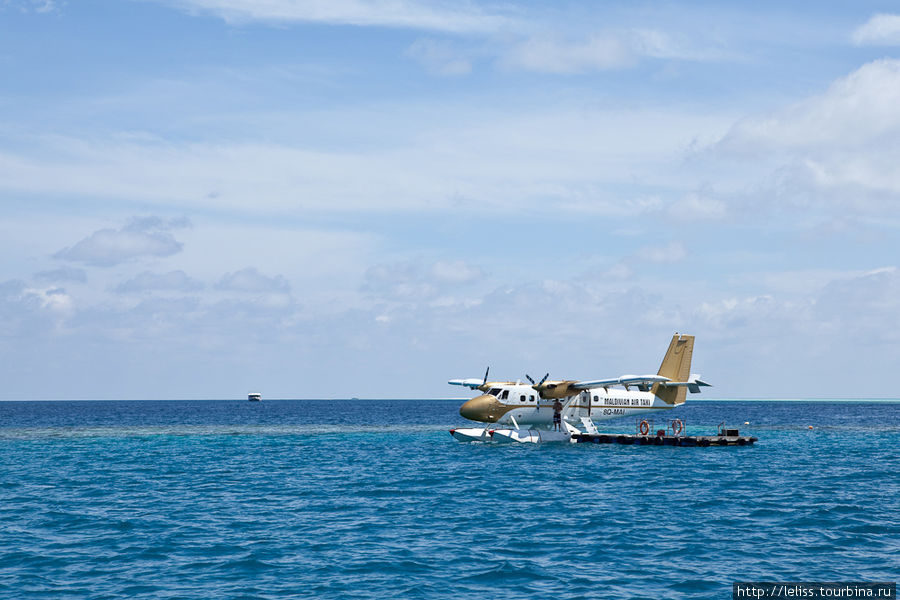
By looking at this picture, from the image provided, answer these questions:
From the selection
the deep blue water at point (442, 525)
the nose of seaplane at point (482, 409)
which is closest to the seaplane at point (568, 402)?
the nose of seaplane at point (482, 409)

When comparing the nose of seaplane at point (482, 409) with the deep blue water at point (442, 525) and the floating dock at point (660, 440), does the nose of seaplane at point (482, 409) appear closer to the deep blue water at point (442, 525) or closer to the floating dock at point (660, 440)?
the floating dock at point (660, 440)

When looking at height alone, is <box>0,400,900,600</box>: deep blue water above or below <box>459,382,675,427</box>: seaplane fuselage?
below

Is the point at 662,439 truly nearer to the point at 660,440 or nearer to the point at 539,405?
the point at 660,440

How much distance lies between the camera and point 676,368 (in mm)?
63062

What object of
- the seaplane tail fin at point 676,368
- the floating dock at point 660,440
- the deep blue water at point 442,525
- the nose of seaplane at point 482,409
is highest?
the seaplane tail fin at point 676,368

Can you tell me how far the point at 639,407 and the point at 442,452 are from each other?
1719cm

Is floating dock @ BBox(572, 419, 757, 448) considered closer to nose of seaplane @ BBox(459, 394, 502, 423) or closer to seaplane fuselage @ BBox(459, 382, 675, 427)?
seaplane fuselage @ BBox(459, 382, 675, 427)

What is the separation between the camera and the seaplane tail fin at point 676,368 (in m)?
62.6

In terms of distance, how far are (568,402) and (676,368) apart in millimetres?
9663

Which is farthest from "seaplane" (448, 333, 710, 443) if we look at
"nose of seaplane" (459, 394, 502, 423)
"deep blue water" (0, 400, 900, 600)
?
"deep blue water" (0, 400, 900, 600)

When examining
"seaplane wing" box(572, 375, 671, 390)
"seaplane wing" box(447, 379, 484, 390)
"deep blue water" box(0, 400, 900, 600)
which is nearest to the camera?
"deep blue water" box(0, 400, 900, 600)

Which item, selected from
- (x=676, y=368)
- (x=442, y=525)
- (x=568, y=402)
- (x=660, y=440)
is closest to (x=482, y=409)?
(x=568, y=402)

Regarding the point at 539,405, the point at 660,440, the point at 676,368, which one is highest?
the point at 676,368

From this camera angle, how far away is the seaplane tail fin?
205 feet
